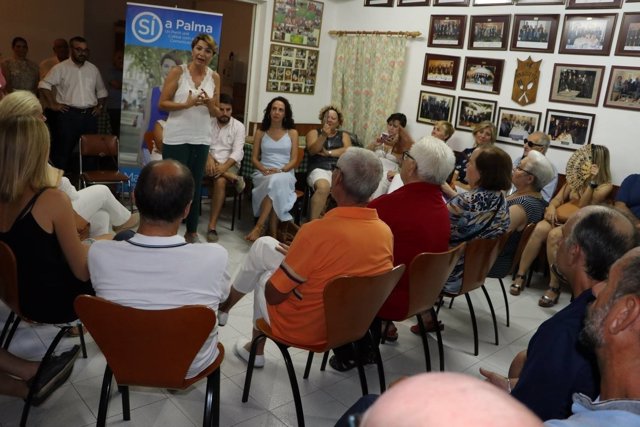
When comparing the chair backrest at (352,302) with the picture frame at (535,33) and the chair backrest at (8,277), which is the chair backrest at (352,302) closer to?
the chair backrest at (8,277)

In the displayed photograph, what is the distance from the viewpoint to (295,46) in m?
6.51

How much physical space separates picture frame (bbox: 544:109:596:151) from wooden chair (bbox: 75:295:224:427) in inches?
169

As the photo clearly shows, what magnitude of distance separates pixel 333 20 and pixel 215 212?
3.44 m

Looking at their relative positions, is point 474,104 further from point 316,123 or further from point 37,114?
point 37,114

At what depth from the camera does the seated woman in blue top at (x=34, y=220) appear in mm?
1946

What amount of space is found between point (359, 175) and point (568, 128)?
11.3 ft

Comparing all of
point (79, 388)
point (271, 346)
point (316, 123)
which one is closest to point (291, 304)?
point (271, 346)

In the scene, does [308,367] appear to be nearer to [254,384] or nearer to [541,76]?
[254,384]

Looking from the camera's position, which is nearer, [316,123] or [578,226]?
[578,226]

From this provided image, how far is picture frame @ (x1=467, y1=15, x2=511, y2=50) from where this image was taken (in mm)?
5230

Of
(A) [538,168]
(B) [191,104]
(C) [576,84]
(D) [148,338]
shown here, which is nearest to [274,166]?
(B) [191,104]

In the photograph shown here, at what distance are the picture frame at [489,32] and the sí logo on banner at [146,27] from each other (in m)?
3.21

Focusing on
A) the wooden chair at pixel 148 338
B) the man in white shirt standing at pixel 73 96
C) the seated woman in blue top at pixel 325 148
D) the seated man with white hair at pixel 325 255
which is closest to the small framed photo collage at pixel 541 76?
the seated woman in blue top at pixel 325 148

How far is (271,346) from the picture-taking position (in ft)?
9.47
